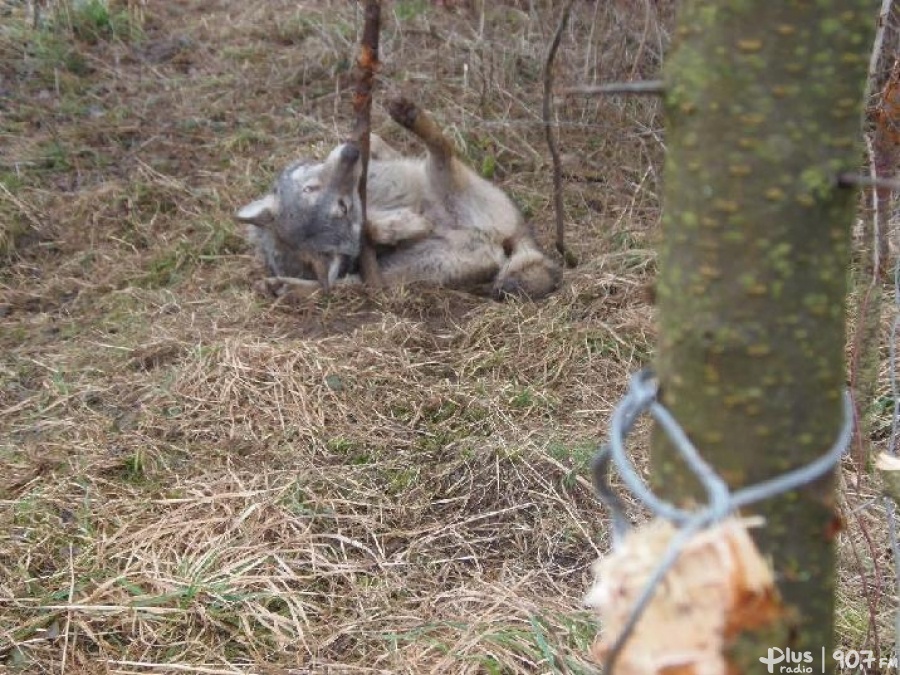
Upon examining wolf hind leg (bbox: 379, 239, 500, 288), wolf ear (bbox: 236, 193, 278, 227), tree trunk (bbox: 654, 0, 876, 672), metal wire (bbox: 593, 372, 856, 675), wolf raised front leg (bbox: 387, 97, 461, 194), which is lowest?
wolf hind leg (bbox: 379, 239, 500, 288)

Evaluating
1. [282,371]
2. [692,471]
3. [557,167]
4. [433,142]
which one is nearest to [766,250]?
[692,471]

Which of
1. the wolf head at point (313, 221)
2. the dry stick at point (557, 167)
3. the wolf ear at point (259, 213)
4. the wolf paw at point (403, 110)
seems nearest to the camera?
the dry stick at point (557, 167)

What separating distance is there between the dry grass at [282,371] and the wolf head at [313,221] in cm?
29

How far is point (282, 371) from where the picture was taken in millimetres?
4293

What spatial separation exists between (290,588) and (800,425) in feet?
7.44

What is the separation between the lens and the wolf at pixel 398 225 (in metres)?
5.44

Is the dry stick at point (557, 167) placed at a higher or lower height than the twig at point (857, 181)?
lower

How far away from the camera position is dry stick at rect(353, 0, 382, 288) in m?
4.41

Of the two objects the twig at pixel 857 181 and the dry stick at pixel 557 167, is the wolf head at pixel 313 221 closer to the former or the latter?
the dry stick at pixel 557 167

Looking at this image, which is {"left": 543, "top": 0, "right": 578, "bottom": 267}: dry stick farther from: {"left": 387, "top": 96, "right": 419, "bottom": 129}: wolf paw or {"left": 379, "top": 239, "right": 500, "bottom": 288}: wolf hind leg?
{"left": 387, "top": 96, "right": 419, "bottom": 129}: wolf paw

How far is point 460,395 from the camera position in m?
4.13

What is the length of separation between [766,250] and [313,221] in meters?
4.61

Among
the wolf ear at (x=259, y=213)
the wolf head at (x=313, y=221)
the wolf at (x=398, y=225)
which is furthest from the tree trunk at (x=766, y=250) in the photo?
the wolf ear at (x=259, y=213)

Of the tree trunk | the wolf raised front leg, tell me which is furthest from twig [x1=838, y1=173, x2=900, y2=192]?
the wolf raised front leg
